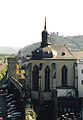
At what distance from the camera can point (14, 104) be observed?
85.4m

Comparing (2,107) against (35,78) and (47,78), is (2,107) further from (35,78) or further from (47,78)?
(47,78)

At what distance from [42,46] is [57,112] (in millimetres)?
16042

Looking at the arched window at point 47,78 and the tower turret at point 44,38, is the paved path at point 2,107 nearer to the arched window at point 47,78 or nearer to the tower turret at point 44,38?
the arched window at point 47,78

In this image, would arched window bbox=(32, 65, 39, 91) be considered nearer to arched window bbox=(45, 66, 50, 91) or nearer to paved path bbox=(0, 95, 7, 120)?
arched window bbox=(45, 66, 50, 91)

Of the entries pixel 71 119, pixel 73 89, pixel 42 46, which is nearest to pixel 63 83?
pixel 73 89

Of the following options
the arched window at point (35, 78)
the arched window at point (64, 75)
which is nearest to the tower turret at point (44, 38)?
the arched window at point (35, 78)

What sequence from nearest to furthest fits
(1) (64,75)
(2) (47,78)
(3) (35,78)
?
1. (1) (64,75)
2. (2) (47,78)
3. (3) (35,78)

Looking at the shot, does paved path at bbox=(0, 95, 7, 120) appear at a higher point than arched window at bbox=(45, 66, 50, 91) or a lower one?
lower

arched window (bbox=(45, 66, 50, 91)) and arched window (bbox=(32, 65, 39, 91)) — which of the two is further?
arched window (bbox=(32, 65, 39, 91))

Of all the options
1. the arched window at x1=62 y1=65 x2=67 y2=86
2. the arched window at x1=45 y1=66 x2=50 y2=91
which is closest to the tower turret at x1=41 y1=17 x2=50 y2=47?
the arched window at x1=45 y1=66 x2=50 y2=91

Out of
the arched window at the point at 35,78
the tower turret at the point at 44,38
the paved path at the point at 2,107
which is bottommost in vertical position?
the paved path at the point at 2,107

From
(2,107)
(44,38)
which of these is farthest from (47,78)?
(2,107)

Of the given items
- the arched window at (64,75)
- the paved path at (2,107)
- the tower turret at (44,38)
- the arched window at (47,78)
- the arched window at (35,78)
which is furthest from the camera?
the tower turret at (44,38)

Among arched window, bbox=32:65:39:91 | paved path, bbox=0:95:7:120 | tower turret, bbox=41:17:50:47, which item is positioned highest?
tower turret, bbox=41:17:50:47
